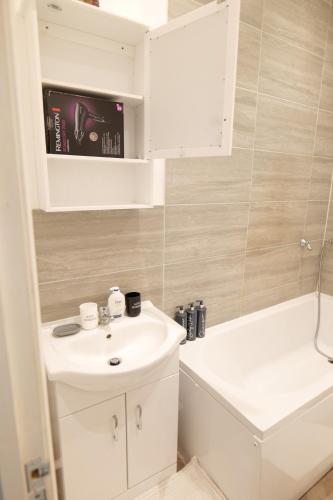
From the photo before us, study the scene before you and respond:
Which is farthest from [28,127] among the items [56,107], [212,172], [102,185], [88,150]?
[212,172]

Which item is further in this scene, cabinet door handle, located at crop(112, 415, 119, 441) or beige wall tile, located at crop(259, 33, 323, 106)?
A: beige wall tile, located at crop(259, 33, 323, 106)

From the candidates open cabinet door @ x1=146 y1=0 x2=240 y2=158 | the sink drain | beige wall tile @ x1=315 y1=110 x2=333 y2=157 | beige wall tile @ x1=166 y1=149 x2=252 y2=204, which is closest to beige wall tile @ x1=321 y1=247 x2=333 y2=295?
beige wall tile @ x1=315 y1=110 x2=333 y2=157

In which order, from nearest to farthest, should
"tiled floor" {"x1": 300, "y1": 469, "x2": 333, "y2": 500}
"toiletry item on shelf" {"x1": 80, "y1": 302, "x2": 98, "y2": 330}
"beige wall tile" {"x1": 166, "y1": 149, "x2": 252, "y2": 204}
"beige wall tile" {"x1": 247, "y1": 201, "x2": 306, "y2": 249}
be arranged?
1. "toiletry item on shelf" {"x1": 80, "y1": 302, "x2": 98, "y2": 330}
2. "tiled floor" {"x1": 300, "y1": 469, "x2": 333, "y2": 500}
3. "beige wall tile" {"x1": 166, "y1": 149, "x2": 252, "y2": 204}
4. "beige wall tile" {"x1": 247, "y1": 201, "x2": 306, "y2": 249}

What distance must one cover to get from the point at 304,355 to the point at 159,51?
2241 millimetres

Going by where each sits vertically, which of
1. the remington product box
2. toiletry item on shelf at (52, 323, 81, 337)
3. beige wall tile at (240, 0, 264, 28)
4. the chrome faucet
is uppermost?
beige wall tile at (240, 0, 264, 28)

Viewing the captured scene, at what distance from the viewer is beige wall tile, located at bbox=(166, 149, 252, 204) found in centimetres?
157

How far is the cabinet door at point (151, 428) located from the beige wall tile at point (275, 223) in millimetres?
1095

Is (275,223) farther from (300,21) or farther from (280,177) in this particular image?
(300,21)

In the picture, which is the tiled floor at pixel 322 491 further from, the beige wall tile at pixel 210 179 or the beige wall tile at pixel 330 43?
the beige wall tile at pixel 330 43

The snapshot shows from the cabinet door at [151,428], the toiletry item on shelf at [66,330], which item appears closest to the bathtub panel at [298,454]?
the cabinet door at [151,428]

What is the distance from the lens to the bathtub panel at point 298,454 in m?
1.22

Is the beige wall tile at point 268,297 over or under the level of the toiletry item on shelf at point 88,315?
under

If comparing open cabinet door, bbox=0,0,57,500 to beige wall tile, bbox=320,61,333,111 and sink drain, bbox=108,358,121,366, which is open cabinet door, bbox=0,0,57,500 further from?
beige wall tile, bbox=320,61,333,111

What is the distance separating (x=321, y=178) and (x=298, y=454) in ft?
6.09
